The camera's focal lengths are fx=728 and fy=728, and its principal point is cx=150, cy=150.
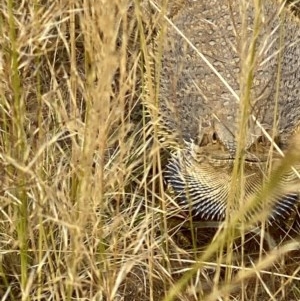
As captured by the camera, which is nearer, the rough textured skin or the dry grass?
the dry grass

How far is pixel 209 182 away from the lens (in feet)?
5.41

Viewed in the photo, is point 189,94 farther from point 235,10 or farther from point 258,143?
point 258,143

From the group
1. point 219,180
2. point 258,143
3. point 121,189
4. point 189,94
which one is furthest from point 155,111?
point 189,94

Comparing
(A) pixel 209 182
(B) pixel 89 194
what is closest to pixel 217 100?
(A) pixel 209 182

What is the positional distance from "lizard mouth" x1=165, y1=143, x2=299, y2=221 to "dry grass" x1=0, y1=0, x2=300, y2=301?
57 mm

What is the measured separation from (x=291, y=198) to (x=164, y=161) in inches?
14.7

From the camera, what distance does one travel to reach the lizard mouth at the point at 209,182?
5.11ft

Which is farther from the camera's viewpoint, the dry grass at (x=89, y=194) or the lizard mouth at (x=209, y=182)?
the lizard mouth at (x=209, y=182)

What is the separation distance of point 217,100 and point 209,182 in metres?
0.20

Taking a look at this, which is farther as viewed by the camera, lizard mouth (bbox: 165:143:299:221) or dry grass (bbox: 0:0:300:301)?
lizard mouth (bbox: 165:143:299:221)

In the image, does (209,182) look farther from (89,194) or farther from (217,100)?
(89,194)

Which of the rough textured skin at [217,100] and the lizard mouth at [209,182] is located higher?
the rough textured skin at [217,100]

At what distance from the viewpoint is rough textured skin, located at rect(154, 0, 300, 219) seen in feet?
5.11

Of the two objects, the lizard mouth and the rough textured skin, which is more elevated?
the rough textured skin
